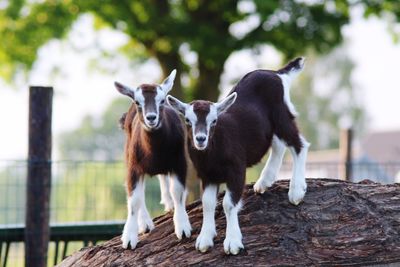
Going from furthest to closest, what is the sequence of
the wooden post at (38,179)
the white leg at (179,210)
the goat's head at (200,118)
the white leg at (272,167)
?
the wooden post at (38,179) → the white leg at (272,167) → the white leg at (179,210) → the goat's head at (200,118)

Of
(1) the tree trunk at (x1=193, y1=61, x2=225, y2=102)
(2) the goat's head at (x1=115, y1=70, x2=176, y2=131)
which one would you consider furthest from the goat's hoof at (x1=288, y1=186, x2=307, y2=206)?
(1) the tree trunk at (x1=193, y1=61, x2=225, y2=102)

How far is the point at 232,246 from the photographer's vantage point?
16.6ft

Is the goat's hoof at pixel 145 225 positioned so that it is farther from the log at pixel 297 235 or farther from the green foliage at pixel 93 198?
the green foliage at pixel 93 198

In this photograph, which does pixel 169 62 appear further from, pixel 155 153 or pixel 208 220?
pixel 208 220

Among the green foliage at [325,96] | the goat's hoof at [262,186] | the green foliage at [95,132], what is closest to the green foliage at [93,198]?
the goat's hoof at [262,186]

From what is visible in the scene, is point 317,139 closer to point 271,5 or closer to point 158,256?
point 271,5

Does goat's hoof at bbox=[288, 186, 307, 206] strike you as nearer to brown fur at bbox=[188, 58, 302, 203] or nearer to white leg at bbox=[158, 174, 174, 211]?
brown fur at bbox=[188, 58, 302, 203]

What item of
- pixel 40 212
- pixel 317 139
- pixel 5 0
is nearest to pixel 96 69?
pixel 5 0

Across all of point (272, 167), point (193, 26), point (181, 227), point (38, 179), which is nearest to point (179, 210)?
point (181, 227)

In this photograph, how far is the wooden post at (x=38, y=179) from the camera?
711 centimetres

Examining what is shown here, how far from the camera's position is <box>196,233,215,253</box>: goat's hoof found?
512 cm

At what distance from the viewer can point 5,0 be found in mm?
14391

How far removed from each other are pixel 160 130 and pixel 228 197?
69cm

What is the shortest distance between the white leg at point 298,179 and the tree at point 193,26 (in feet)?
22.9
